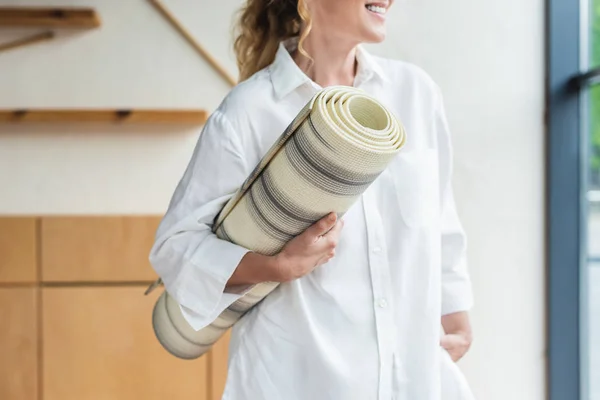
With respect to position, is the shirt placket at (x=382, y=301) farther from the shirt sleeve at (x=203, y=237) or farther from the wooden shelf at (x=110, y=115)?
the wooden shelf at (x=110, y=115)

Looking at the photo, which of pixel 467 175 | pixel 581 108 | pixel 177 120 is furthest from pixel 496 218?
pixel 177 120

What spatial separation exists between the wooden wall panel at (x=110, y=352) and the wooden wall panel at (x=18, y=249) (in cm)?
11

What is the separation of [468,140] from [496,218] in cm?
28

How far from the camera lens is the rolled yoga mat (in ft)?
3.24

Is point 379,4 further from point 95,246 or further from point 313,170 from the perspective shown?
point 95,246


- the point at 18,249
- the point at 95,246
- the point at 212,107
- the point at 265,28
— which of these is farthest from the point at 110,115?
the point at 265,28

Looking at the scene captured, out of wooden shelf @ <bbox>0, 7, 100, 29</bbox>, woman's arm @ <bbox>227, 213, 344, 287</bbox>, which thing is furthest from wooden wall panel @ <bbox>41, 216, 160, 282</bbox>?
woman's arm @ <bbox>227, 213, 344, 287</bbox>

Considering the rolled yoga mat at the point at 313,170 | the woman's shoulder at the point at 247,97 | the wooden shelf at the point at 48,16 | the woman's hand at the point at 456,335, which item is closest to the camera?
the rolled yoga mat at the point at 313,170

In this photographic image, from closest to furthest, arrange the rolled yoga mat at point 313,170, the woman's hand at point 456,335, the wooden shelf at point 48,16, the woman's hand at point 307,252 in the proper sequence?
the rolled yoga mat at point 313,170, the woman's hand at point 307,252, the woman's hand at point 456,335, the wooden shelf at point 48,16

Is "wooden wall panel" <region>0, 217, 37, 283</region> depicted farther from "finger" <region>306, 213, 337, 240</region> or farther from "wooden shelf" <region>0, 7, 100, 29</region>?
"finger" <region>306, 213, 337, 240</region>

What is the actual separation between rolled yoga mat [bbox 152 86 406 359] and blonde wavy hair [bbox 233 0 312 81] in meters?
0.41

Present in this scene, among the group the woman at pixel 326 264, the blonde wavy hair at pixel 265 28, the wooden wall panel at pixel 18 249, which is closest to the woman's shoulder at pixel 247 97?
the woman at pixel 326 264

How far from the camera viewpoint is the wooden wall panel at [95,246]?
100 inches

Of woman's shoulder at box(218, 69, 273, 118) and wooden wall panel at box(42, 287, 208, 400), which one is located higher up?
woman's shoulder at box(218, 69, 273, 118)
